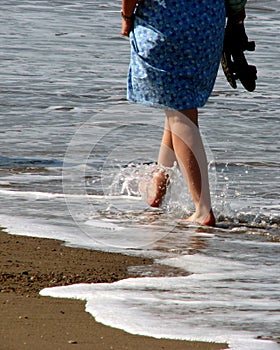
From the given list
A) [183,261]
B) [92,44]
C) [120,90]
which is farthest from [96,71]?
[183,261]

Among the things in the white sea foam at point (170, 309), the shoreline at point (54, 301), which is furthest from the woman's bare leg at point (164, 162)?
the white sea foam at point (170, 309)

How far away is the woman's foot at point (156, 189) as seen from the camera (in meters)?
5.80

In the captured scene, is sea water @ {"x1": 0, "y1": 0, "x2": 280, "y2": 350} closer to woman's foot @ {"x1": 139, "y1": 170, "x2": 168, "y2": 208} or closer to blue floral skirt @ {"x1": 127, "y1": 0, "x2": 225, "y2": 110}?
woman's foot @ {"x1": 139, "y1": 170, "x2": 168, "y2": 208}

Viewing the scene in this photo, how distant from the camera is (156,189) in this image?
19.3ft

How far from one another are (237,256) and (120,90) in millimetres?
5256

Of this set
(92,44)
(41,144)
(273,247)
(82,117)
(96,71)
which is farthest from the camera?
(92,44)

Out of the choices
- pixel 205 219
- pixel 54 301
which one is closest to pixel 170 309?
pixel 54 301

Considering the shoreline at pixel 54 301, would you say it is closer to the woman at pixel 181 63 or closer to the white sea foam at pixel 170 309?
the white sea foam at pixel 170 309

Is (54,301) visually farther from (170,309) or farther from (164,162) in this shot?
(164,162)

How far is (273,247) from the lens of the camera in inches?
205

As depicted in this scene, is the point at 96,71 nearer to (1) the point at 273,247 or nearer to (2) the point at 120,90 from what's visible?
(2) the point at 120,90

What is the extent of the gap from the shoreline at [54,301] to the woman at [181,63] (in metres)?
0.87

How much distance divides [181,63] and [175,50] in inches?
3.1

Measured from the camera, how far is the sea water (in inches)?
162
